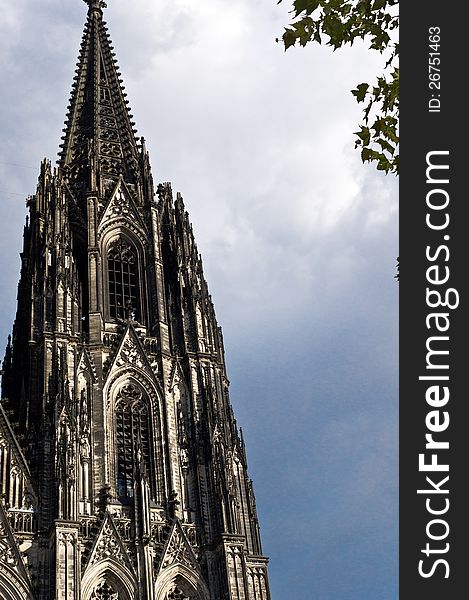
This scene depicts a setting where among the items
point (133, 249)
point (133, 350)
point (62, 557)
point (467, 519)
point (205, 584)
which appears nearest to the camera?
point (467, 519)

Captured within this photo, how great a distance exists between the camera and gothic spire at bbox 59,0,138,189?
46781 mm

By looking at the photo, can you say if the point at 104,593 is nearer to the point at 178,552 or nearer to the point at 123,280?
the point at 178,552

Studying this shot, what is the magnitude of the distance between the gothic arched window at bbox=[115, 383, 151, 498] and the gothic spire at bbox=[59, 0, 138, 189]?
11.9 meters

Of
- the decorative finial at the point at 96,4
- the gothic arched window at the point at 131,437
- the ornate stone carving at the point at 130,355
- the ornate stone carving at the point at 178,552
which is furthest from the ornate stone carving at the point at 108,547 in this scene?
the decorative finial at the point at 96,4

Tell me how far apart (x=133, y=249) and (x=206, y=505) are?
13.4 m

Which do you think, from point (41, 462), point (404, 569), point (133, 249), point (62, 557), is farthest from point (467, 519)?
point (133, 249)

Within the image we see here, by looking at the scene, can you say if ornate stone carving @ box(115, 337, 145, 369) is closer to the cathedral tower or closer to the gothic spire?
the cathedral tower

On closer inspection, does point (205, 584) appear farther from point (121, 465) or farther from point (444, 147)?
point (444, 147)

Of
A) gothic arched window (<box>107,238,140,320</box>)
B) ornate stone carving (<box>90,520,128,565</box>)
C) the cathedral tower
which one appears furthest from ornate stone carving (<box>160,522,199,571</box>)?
gothic arched window (<box>107,238,140,320</box>)

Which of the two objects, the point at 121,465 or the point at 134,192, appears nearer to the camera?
the point at 121,465

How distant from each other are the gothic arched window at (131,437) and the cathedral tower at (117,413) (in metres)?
0.06

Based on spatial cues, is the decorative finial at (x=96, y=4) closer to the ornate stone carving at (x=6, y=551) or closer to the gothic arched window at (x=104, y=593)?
the ornate stone carving at (x=6, y=551)

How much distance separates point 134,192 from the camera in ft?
149

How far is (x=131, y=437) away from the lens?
36.9 m
